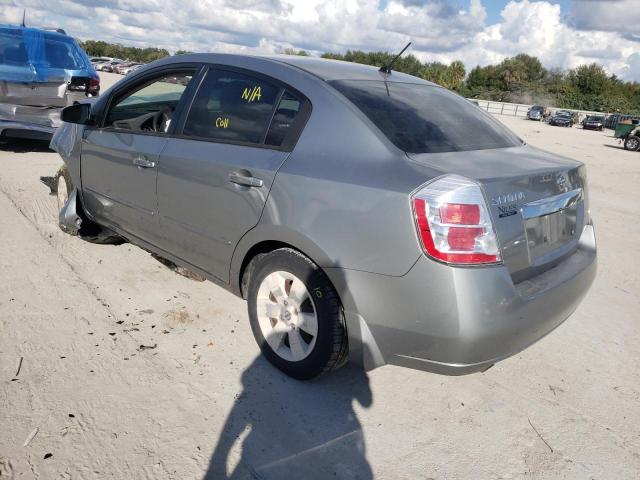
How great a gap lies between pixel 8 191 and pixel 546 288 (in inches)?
235

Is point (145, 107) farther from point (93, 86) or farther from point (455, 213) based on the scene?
point (93, 86)

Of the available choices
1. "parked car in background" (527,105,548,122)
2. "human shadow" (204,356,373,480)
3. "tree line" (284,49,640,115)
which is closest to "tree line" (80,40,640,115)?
"tree line" (284,49,640,115)

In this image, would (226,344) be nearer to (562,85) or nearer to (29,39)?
(29,39)

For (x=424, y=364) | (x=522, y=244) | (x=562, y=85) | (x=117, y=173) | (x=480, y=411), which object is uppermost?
(x=562, y=85)

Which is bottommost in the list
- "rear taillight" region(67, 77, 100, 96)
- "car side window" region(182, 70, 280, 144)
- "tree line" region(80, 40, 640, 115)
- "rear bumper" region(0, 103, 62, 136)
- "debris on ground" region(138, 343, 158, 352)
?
"debris on ground" region(138, 343, 158, 352)

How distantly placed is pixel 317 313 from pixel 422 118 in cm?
119

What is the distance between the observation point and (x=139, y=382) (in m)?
2.85

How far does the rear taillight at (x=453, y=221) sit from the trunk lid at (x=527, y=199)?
70 millimetres

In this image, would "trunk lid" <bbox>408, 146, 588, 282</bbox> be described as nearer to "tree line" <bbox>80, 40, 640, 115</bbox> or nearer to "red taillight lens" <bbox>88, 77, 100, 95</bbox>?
"red taillight lens" <bbox>88, 77, 100, 95</bbox>

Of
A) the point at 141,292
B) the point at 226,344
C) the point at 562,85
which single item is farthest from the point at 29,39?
the point at 562,85

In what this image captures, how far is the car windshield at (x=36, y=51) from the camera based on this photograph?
765cm

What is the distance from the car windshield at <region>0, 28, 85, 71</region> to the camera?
765cm


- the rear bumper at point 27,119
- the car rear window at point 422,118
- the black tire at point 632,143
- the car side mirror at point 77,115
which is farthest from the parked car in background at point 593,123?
the car side mirror at point 77,115

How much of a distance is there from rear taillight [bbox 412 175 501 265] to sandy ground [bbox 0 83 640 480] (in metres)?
0.97
